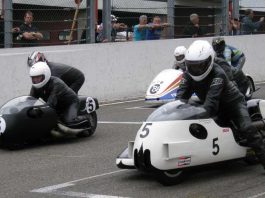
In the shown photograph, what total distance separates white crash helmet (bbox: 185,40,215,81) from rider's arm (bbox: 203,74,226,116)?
6.3 inches

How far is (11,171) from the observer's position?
28.2 ft

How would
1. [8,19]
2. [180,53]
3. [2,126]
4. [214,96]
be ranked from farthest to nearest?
[8,19]
[180,53]
[2,126]
[214,96]

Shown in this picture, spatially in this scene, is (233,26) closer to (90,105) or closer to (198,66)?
(90,105)

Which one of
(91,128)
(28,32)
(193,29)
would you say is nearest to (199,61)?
(91,128)

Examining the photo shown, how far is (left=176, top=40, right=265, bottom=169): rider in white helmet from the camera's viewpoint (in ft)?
25.3

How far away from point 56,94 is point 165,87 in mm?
4430

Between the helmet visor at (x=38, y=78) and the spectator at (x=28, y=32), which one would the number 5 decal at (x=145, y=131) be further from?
the spectator at (x=28, y=32)

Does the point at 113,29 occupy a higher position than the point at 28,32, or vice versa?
the point at 113,29

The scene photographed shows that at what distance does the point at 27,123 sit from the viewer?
10094 mm

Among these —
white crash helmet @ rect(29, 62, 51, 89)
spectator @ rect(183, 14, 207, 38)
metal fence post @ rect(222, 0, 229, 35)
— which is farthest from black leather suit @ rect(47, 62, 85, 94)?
metal fence post @ rect(222, 0, 229, 35)

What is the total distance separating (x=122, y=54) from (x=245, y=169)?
9255mm

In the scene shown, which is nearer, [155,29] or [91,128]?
[91,128]

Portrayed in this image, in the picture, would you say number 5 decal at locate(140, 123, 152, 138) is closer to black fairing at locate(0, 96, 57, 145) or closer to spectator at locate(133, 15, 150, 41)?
black fairing at locate(0, 96, 57, 145)

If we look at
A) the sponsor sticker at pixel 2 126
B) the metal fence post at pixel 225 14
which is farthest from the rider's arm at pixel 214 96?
the metal fence post at pixel 225 14
